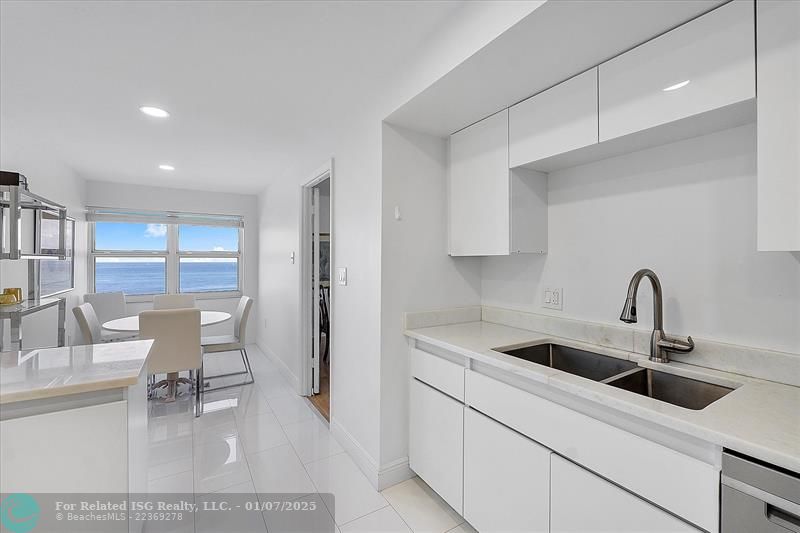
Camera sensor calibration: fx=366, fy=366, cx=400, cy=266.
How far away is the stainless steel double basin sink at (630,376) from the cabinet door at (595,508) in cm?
35

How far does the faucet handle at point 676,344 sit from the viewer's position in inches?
55.8

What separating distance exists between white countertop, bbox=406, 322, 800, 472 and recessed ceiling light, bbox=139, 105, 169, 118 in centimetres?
260

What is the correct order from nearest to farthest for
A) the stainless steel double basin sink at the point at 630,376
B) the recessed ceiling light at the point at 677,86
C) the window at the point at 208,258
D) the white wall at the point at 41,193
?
the recessed ceiling light at the point at 677,86 → the stainless steel double basin sink at the point at 630,376 → the white wall at the point at 41,193 → the window at the point at 208,258

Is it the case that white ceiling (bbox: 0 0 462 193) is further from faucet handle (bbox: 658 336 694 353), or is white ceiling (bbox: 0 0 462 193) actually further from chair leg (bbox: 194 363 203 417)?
chair leg (bbox: 194 363 203 417)

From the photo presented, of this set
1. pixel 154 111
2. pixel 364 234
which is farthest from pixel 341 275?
pixel 154 111

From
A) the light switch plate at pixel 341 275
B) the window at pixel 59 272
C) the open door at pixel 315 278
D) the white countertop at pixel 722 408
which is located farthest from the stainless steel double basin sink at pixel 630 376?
the window at pixel 59 272

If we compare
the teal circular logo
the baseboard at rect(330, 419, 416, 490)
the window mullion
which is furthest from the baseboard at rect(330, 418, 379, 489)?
the window mullion

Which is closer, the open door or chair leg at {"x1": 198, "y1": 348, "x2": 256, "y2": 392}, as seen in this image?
the open door

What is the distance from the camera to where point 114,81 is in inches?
83.9

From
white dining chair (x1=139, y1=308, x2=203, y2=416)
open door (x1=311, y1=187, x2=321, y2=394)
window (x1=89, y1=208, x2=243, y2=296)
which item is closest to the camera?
white dining chair (x1=139, y1=308, x2=203, y2=416)

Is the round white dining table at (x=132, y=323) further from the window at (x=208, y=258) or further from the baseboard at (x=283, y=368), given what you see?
the window at (x=208, y=258)

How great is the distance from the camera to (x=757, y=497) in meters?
0.83

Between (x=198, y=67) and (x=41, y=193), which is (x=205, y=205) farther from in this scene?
(x=198, y=67)

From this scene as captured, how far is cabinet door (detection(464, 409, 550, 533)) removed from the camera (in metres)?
1.36
